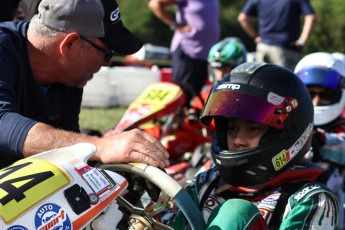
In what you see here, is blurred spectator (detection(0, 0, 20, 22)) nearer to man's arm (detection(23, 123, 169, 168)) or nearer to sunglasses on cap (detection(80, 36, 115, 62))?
sunglasses on cap (detection(80, 36, 115, 62))

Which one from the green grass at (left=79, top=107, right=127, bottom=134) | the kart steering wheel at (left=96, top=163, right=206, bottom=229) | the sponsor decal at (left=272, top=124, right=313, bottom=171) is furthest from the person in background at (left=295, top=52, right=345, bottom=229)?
the green grass at (left=79, top=107, right=127, bottom=134)

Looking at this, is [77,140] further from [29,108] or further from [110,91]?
[110,91]

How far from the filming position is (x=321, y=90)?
162 inches

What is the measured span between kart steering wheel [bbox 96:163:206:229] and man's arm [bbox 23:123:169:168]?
3 cm

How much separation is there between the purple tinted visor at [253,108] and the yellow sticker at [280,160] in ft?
0.37

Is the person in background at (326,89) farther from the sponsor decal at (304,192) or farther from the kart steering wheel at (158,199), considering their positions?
the kart steering wheel at (158,199)

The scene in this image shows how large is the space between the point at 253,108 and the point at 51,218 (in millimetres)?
1121

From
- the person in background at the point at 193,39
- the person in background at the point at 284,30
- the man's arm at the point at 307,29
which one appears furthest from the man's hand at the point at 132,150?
the man's arm at the point at 307,29

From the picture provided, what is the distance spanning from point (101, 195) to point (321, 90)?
2.70 meters

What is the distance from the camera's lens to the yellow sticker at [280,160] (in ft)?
8.23

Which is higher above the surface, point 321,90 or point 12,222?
point 12,222

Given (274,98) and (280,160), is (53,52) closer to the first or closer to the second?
(274,98)

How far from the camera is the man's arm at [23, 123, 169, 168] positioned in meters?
1.89

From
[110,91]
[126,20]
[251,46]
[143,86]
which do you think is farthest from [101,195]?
[126,20]
